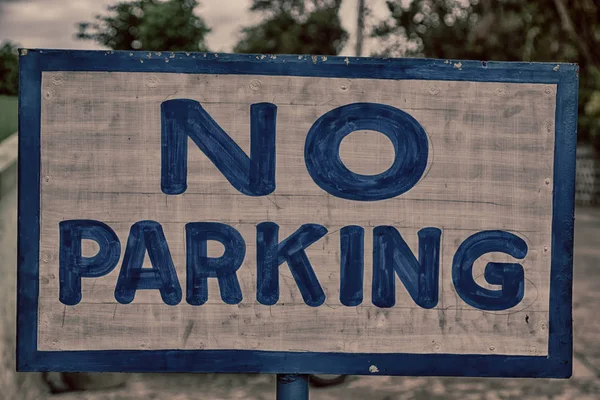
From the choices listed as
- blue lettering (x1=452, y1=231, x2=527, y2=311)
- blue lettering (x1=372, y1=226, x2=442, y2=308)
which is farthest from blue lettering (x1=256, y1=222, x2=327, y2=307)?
blue lettering (x1=452, y1=231, x2=527, y2=311)

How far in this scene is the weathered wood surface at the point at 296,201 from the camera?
1.36 meters

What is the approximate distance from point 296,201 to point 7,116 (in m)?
2.17

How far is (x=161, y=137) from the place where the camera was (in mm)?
1376

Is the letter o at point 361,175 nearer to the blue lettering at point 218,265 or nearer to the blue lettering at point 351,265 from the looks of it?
the blue lettering at point 351,265

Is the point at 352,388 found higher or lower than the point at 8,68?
lower

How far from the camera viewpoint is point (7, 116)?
307 cm

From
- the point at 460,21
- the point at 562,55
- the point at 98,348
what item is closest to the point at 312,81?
the point at 98,348

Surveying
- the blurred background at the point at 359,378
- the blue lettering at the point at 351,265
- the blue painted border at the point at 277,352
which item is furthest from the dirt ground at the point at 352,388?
the blue lettering at the point at 351,265

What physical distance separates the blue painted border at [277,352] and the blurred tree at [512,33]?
11.8 m

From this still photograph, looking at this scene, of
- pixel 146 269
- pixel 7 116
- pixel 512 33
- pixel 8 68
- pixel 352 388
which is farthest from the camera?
pixel 512 33

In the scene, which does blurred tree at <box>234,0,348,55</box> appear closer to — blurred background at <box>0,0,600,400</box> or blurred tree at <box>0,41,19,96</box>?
blurred background at <box>0,0,600,400</box>

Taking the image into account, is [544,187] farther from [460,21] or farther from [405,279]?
[460,21]

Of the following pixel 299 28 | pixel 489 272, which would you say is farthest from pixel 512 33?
pixel 489 272

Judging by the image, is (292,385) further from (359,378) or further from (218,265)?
(359,378)
